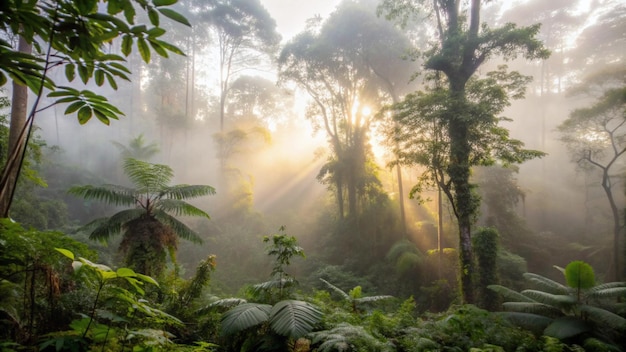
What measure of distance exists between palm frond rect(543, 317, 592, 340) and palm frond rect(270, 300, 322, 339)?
3505 mm

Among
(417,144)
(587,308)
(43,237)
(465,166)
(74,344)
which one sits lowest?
(587,308)

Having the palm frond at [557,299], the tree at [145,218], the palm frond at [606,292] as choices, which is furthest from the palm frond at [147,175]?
the palm frond at [606,292]

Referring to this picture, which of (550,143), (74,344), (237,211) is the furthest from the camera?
(550,143)

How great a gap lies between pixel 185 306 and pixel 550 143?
117ft

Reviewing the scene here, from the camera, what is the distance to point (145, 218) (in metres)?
5.56

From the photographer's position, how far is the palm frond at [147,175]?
5562 millimetres

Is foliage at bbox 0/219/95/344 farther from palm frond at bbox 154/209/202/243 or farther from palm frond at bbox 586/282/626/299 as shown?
palm frond at bbox 586/282/626/299

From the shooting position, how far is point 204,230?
17.0 m

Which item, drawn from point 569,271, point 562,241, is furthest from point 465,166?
point 562,241

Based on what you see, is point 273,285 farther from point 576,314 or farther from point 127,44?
point 576,314

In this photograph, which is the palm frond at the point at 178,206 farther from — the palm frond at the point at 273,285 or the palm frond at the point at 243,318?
the palm frond at the point at 243,318

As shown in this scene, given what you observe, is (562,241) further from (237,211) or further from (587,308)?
(237,211)

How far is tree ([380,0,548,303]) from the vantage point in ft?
24.0

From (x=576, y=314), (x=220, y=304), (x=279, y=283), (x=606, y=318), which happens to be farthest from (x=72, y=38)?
(x=576, y=314)
